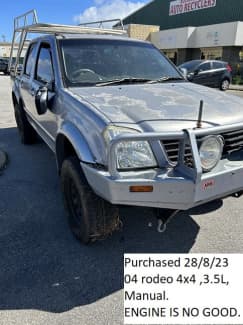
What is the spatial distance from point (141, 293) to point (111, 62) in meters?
2.53

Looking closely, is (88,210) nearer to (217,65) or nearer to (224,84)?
(217,65)

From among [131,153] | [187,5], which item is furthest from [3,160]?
[187,5]

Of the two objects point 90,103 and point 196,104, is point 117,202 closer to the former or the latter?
point 90,103

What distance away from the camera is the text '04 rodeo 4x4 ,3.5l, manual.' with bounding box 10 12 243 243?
2.19m

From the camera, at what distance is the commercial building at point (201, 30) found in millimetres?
24078

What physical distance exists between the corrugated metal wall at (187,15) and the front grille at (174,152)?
28178mm

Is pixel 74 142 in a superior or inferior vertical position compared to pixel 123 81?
inferior

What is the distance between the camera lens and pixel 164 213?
8.29 feet

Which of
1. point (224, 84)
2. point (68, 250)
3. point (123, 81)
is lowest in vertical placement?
point (68, 250)

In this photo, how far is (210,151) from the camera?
91.4 inches

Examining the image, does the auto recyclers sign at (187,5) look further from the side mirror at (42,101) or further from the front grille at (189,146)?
the front grille at (189,146)

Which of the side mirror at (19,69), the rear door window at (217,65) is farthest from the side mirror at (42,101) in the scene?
the rear door window at (217,65)

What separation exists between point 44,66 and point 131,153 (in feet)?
7.89

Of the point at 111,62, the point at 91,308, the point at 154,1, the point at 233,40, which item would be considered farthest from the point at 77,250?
the point at 154,1
